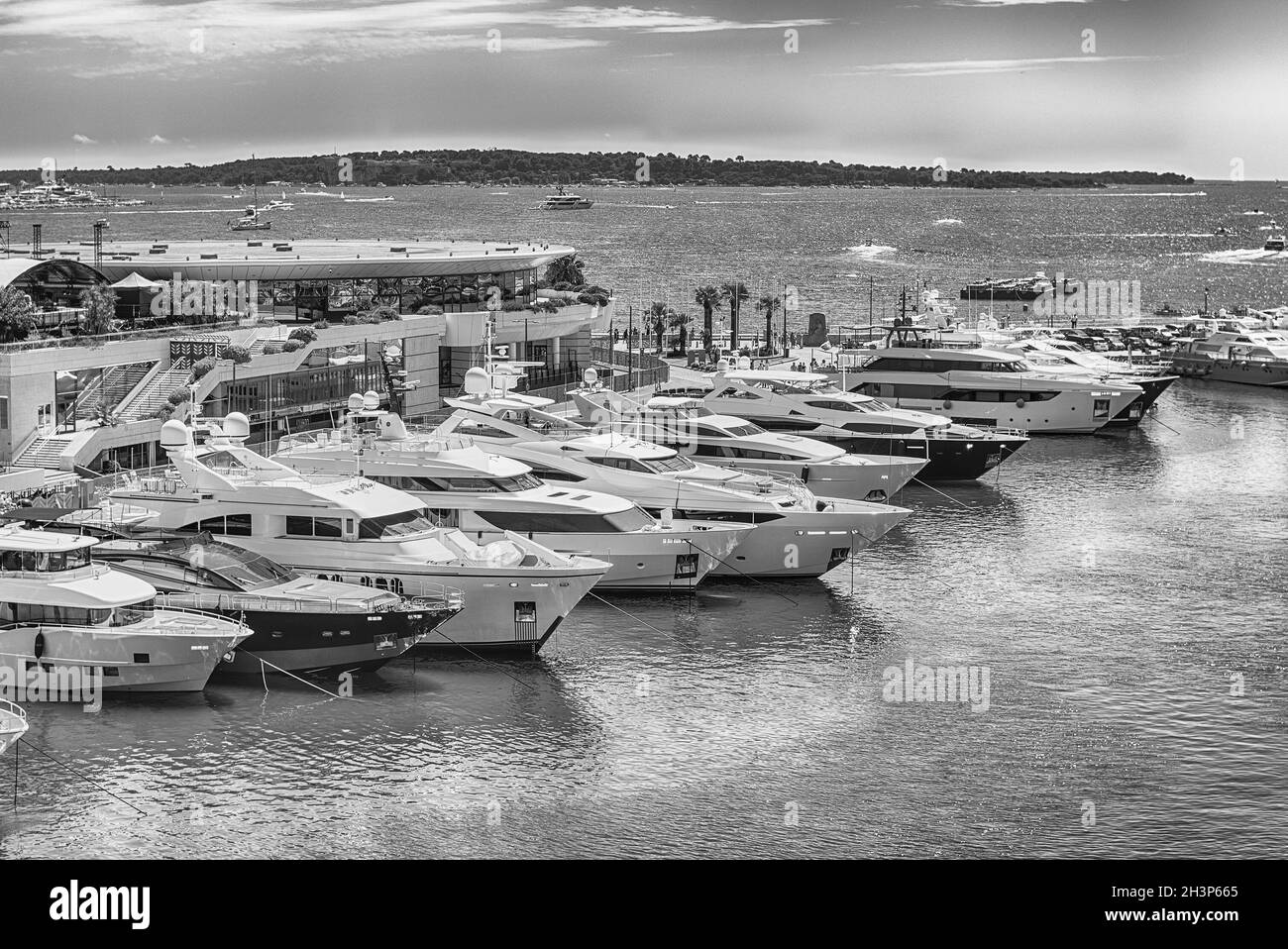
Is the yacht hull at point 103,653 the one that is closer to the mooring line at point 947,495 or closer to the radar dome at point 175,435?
the radar dome at point 175,435

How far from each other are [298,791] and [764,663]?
523 inches

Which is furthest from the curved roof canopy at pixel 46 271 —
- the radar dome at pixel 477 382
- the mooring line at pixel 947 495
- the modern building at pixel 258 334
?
the mooring line at pixel 947 495

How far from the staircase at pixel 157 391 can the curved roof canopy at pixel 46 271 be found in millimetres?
8127

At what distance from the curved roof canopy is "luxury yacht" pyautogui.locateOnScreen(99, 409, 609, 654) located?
22.6m

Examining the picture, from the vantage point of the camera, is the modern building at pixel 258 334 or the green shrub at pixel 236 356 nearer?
the modern building at pixel 258 334

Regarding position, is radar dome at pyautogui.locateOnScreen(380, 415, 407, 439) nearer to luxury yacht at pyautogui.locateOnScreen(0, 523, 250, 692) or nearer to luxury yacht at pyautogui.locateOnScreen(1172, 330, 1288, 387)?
luxury yacht at pyautogui.locateOnScreen(0, 523, 250, 692)

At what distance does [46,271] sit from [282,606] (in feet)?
105

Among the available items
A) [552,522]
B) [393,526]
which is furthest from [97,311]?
[393,526]

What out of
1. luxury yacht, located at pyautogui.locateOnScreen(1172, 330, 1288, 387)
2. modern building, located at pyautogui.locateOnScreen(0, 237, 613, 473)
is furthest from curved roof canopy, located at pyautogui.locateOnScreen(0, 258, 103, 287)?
luxury yacht, located at pyautogui.locateOnScreen(1172, 330, 1288, 387)

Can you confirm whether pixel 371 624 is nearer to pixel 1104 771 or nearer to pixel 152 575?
pixel 152 575

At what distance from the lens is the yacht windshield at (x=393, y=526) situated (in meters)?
42.1

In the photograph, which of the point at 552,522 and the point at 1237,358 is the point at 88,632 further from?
the point at 1237,358

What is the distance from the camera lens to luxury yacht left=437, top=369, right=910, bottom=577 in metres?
50.2
